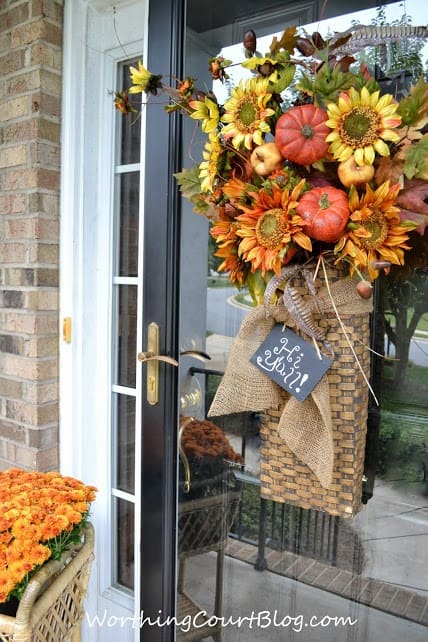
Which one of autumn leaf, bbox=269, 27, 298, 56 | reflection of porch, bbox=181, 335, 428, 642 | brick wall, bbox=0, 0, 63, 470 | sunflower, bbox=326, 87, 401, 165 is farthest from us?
brick wall, bbox=0, 0, 63, 470

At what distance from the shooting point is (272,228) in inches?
33.6

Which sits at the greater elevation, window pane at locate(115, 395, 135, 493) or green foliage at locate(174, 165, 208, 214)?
green foliage at locate(174, 165, 208, 214)

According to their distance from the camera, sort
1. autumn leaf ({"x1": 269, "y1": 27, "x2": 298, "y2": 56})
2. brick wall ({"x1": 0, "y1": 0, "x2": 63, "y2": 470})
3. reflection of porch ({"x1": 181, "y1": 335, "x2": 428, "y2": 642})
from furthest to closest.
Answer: brick wall ({"x1": 0, "y1": 0, "x2": 63, "y2": 470})
reflection of porch ({"x1": 181, "y1": 335, "x2": 428, "y2": 642})
autumn leaf ({"x1": 269, "y1": 27, "x2": 298, "y2": 56})

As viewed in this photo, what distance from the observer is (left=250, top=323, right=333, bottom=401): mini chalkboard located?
0.93 m

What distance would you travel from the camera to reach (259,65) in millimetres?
905

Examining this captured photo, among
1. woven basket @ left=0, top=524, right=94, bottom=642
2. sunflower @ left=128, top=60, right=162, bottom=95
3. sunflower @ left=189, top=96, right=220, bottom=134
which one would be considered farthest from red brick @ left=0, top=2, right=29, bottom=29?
woven basket @ left=0, top=524, right=94, bottom=642

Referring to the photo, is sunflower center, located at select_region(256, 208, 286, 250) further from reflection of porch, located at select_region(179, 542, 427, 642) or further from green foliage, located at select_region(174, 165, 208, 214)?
reflection of porch, located at select_region(179, 542, 427, 642)

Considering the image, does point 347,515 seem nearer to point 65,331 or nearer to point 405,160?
point 405,160

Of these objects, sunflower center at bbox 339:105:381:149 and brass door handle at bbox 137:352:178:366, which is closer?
sunflower center at bbox 339:105:381:149

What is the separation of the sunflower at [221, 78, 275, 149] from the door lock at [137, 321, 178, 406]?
2.21 ft

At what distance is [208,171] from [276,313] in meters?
0.29

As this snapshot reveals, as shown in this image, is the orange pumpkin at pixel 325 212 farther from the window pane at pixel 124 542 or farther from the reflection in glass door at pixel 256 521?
the window pane at pixel 124 542

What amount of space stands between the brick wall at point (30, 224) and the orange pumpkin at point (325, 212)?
1.07 meters

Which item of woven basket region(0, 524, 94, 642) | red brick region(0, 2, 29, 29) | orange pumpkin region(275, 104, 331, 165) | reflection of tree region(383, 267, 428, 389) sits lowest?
woven basket region(0, 524, 94, 642)
